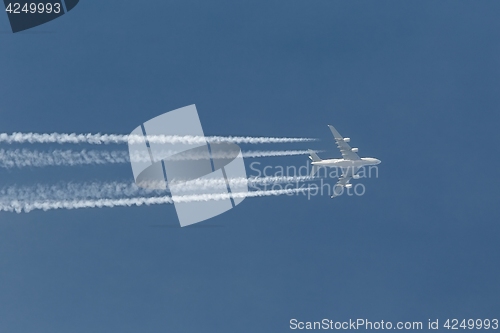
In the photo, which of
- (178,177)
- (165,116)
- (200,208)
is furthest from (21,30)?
(200,208)

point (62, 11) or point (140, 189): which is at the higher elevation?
point (62, 11)

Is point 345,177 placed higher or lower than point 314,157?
lower

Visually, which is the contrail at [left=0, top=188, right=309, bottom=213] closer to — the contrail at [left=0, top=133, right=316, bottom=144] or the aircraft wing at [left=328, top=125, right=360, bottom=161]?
the contrail at [left=0, top=133, right=316, bottom=144]

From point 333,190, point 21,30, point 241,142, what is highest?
point 21,30

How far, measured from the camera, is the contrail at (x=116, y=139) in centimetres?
6694

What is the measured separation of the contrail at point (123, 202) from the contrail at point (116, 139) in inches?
271

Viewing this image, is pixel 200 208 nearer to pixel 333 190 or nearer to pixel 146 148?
pixel 146 148

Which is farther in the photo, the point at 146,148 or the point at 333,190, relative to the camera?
the point at 333,190

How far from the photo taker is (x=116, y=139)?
2771 inches

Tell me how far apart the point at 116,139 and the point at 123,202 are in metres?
7.51

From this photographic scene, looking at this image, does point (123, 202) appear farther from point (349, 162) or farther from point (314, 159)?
point (349, 162)

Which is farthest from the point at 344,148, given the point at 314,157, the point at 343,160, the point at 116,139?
the point at 116,139

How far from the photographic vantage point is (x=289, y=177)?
79.5 m

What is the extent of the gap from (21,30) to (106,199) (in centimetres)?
2477
